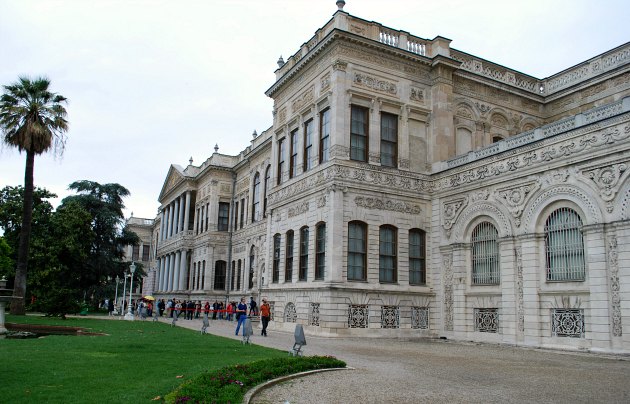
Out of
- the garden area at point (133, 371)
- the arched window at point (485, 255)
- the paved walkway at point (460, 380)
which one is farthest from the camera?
the arched window at point (485, 255)

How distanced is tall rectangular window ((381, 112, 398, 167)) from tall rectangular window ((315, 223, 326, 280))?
13.5 ft

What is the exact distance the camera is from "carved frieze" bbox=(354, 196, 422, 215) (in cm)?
2392

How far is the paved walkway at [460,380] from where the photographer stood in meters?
8.77

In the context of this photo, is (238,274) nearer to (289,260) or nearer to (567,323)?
(289,260)

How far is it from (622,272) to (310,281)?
12.2 meters

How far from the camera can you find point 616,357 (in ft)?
52.7

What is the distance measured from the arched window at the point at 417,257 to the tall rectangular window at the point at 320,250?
3.94 m

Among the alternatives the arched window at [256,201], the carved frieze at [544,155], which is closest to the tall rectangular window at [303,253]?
the carved frieze at [544,155]

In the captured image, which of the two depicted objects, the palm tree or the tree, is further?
the tree

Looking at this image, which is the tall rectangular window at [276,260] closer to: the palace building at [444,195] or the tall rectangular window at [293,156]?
the palace building at [444,195]

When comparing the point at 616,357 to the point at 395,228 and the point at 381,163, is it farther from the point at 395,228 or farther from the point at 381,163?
the point at 381,163

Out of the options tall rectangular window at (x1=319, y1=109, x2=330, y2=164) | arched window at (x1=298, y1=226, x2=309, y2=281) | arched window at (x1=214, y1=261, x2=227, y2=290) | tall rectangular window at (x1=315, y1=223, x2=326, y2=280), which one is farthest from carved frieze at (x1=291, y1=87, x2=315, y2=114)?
arched window at (x1=214, y1=261, x2=227, y2=290)

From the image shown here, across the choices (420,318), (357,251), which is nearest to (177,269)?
(357,251)

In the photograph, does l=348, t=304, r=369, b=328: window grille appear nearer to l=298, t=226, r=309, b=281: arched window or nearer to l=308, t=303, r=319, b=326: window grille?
l=308, t=303, r=319, b=326: window grille
